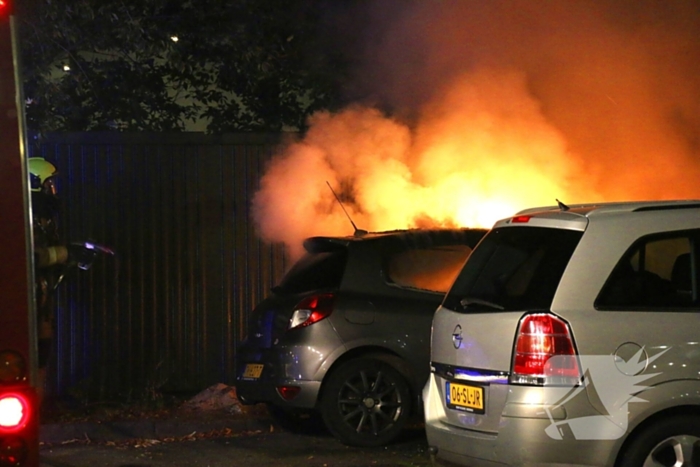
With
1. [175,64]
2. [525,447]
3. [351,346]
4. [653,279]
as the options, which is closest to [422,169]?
[351,346]

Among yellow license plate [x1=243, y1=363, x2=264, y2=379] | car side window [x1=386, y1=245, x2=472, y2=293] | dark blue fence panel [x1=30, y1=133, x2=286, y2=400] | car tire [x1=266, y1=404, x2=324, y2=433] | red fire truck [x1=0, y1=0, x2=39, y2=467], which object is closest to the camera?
red fire truck [x1=0, y1=0, x2=39, y2=467]

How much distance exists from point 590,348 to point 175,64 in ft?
25.2

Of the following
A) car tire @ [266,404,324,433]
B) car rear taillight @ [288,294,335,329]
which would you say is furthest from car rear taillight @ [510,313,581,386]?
car tire @ [266,404,324,433]

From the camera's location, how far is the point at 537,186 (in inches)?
401

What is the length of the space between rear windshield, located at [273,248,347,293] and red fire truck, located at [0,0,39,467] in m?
4.39

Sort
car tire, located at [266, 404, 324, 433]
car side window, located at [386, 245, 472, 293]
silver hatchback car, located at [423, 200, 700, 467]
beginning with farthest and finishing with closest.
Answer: car tire, located at [266, 404, 324, 433], car side window, located at [386, 245, 472, 293], silver hatchback car, located at [423, 200, 700, 467]

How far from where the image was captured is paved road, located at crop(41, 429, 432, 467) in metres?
Result: 7.52

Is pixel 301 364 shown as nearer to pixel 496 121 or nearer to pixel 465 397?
pixel 465 397

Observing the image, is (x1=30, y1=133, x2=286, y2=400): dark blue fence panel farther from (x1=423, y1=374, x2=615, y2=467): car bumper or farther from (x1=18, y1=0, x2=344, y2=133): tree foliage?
(x1=423, y1=374, x2=615, y2=467): car bumper

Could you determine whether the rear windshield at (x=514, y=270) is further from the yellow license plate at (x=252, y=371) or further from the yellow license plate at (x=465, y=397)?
the yellow license plate at (x=252, y=371)

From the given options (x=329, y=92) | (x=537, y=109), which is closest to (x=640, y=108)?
(x=537, y=109)

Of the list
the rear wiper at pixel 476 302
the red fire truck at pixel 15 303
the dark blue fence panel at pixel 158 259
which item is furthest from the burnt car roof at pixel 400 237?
the red fire truck at pixel 15 303

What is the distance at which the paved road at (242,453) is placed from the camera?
7.52 m

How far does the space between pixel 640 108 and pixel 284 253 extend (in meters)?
4.40
